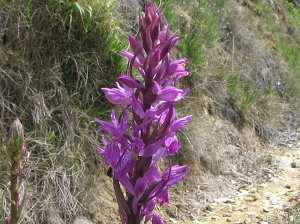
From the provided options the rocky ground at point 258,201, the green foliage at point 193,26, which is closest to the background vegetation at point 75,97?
the green foliage at point 193,26

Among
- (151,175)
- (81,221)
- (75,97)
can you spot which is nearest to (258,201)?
(81,221)

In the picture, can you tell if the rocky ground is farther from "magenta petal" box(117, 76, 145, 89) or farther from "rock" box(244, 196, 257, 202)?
"magenta petal" box(117, 76, 145, 89)

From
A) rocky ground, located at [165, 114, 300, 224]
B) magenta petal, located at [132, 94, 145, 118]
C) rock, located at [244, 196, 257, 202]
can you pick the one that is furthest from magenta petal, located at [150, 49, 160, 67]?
rock, located at [244, 196, 257, 202]

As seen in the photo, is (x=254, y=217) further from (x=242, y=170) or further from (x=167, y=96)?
(x=167, y=96)

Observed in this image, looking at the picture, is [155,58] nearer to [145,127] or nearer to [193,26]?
[145,127]

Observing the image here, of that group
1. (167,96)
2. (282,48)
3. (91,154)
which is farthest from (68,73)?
(282,48)
